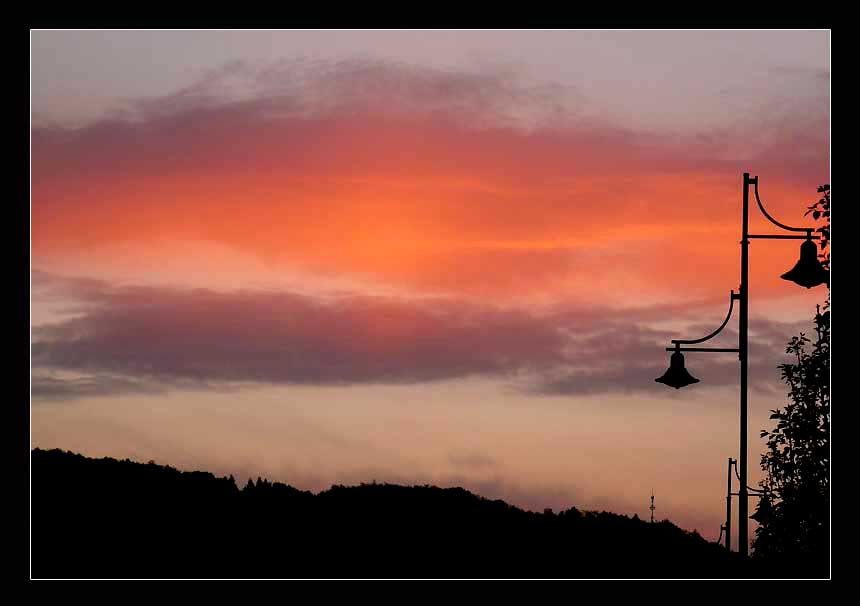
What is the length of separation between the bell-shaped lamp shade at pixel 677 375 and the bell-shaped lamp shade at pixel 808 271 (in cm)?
184

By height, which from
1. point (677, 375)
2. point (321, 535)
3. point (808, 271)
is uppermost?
point (808, 271)

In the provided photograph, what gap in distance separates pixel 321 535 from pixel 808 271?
24.8ft

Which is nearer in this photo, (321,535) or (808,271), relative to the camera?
(808,271)

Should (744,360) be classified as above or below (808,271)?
below

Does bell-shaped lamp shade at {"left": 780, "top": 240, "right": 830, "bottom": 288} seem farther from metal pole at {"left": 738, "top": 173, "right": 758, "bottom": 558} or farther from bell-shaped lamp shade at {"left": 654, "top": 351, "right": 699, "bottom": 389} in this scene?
bell-shaped lamp shade at {"left": 654, "top": 351, "right": 699, "bottom": 389}

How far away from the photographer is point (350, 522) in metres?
18.3

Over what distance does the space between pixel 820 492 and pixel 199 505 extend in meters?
9.97

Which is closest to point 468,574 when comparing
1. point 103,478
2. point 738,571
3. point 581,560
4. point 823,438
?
point 581,560

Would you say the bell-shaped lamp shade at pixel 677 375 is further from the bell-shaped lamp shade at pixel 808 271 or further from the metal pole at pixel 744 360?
the bell-shaped lamp shade at pixel 808 271

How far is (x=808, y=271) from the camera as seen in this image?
17234 mm

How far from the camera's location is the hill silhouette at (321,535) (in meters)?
17.6

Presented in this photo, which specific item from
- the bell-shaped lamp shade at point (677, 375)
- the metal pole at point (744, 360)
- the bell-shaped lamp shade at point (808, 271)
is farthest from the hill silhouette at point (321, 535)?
the bell-shaped lamp shade at point (808, 271)

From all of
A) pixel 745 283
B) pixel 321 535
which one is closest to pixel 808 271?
pixel 745 283

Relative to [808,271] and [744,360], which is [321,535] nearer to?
[744,360]
